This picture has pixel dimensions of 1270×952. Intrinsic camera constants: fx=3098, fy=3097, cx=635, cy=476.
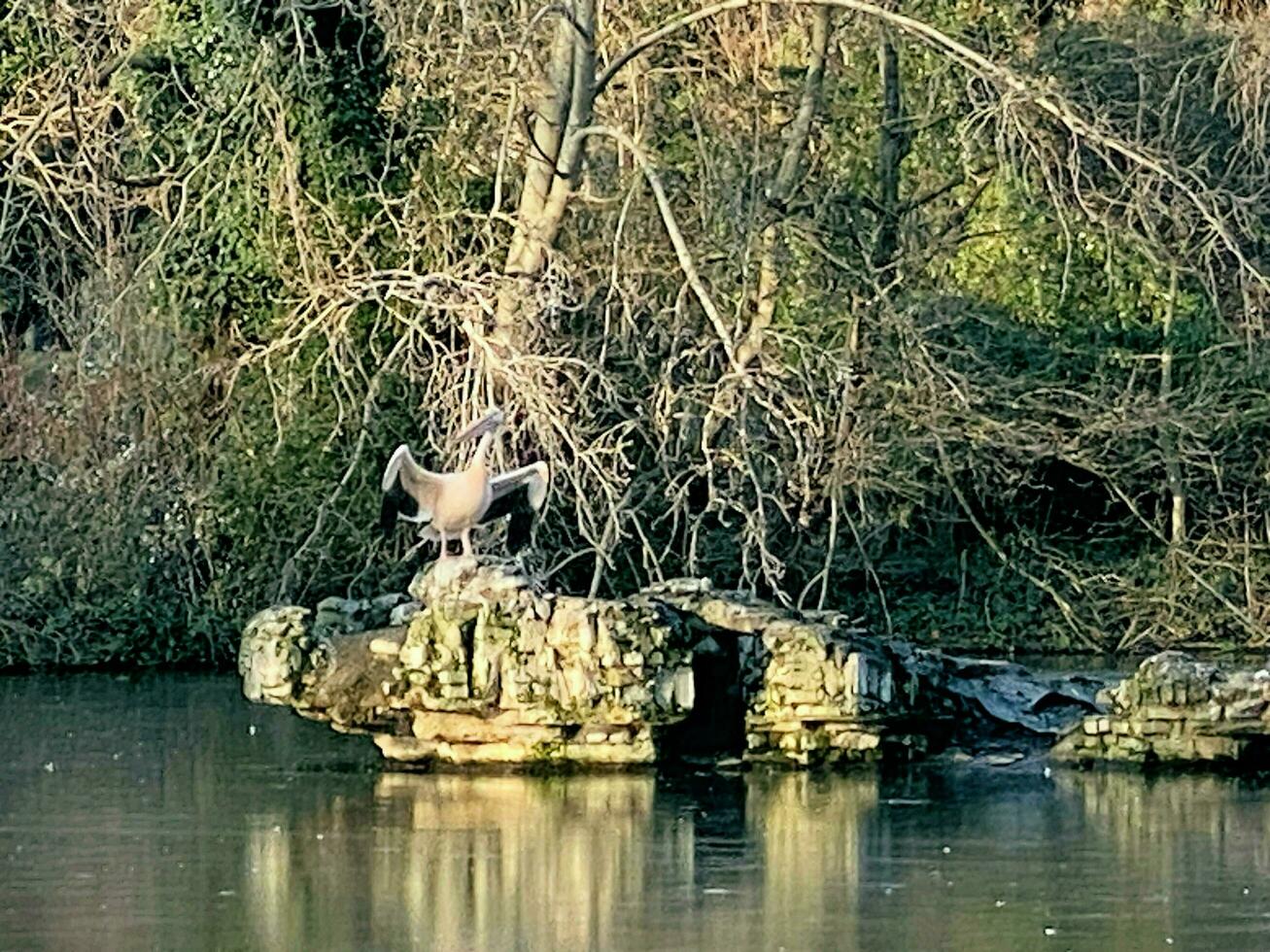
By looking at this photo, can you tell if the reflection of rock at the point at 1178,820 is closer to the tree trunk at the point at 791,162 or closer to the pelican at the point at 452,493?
the pelican at the point at 452,493

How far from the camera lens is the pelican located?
54.9ft

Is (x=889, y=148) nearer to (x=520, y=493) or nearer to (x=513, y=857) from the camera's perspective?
(x=520, y=493)

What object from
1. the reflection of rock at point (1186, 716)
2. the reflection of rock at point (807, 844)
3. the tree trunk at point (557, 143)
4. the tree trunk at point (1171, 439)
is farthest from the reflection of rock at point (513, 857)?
the tree trunk at point (1171, 439)

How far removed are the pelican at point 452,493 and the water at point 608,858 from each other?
1371 millimetres

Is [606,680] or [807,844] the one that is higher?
[606,680]

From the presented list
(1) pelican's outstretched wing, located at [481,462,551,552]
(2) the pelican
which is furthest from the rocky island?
(1) pelican's outstretched wing, located at [481,462,551,552]

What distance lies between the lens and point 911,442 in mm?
24328

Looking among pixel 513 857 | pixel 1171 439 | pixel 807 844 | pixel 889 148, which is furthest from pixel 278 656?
pixel 889 148

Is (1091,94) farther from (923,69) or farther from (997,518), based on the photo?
(997,518)

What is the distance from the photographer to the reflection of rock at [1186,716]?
51.5ft

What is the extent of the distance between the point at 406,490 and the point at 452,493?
0.81ft

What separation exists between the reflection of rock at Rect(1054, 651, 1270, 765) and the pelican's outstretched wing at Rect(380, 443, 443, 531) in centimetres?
379

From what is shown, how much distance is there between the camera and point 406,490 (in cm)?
1678

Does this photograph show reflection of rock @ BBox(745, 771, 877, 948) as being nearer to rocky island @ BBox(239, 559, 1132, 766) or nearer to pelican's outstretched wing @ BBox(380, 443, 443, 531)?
rocky island @ BBox(239, 559, 1132, 766)
